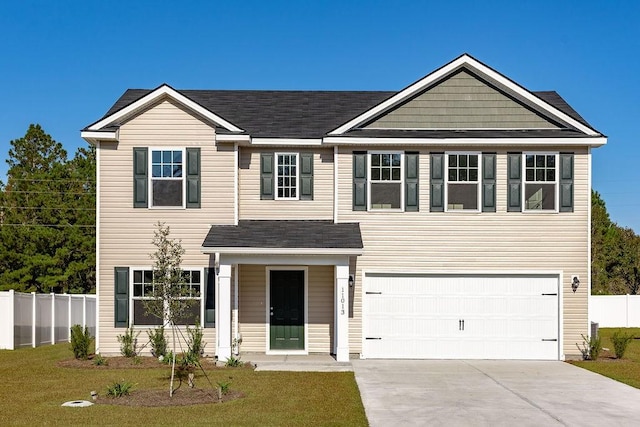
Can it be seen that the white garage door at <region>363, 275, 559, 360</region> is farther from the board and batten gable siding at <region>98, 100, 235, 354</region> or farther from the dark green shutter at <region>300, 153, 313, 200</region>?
the board and batten gable siding at <region>98, 100, 235, 354</region>

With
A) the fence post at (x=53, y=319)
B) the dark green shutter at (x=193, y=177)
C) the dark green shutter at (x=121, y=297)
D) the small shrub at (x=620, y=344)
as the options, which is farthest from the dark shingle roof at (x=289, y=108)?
the fence post at (x=53, y=319)

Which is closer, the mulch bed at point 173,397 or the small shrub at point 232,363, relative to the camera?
the mulch bed at point 173,397

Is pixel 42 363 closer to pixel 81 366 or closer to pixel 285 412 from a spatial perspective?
pixel 81 366

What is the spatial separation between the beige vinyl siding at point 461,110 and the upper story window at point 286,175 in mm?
2435

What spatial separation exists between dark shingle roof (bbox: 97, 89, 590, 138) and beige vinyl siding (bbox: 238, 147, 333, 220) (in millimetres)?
649

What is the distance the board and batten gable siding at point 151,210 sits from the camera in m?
19.4

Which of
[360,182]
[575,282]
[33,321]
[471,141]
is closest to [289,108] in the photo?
[360,182]

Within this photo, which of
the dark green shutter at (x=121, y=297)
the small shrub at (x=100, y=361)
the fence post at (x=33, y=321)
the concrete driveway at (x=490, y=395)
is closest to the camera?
→ the concrete driveway at (x=490, y=395)

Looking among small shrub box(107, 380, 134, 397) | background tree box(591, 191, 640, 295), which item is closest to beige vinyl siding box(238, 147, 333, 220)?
small shrub box(107, 380, 134, 397)

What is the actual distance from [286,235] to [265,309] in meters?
2.25

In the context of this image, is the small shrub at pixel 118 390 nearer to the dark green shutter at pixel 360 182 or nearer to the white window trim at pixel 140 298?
the white window trim at pixel 140 298

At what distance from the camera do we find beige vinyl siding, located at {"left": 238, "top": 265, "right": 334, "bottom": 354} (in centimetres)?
1975

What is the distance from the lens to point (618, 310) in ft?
117

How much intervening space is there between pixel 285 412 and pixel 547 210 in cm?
1049
